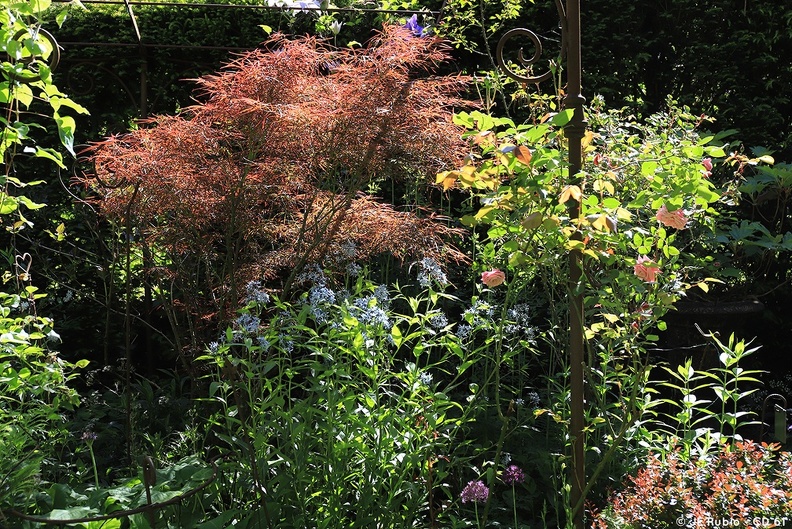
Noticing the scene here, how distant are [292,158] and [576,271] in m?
1.28

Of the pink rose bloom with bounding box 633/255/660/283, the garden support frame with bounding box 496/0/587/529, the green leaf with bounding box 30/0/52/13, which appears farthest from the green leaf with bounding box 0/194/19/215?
the pink rose bloom with bounding box 633/255/660/283

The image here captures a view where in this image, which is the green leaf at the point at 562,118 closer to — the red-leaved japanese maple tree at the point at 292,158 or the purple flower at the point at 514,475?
the red-leaved japanese maple tree at the point at 292,158

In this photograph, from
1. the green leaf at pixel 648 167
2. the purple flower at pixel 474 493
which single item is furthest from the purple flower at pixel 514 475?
the green leaf at pixel 648 167

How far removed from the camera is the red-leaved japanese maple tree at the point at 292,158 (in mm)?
2973

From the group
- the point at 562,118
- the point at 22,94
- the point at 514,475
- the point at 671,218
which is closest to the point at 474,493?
the point at 514,475

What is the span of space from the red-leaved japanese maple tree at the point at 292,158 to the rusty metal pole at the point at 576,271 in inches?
32.5

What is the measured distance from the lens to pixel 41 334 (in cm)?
254

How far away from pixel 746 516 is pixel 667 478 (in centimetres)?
28

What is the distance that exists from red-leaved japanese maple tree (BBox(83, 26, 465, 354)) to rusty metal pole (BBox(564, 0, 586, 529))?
A: 825 mm

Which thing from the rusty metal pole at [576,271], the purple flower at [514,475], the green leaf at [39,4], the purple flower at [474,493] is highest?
the green leaf at [39,4]

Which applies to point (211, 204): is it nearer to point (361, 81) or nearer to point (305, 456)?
point (361, 81)

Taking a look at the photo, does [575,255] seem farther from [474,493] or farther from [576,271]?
[474,493]

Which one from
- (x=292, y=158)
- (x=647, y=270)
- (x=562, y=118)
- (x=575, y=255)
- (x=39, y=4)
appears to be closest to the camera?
(x=39, y=4)

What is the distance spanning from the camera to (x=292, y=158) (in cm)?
312
